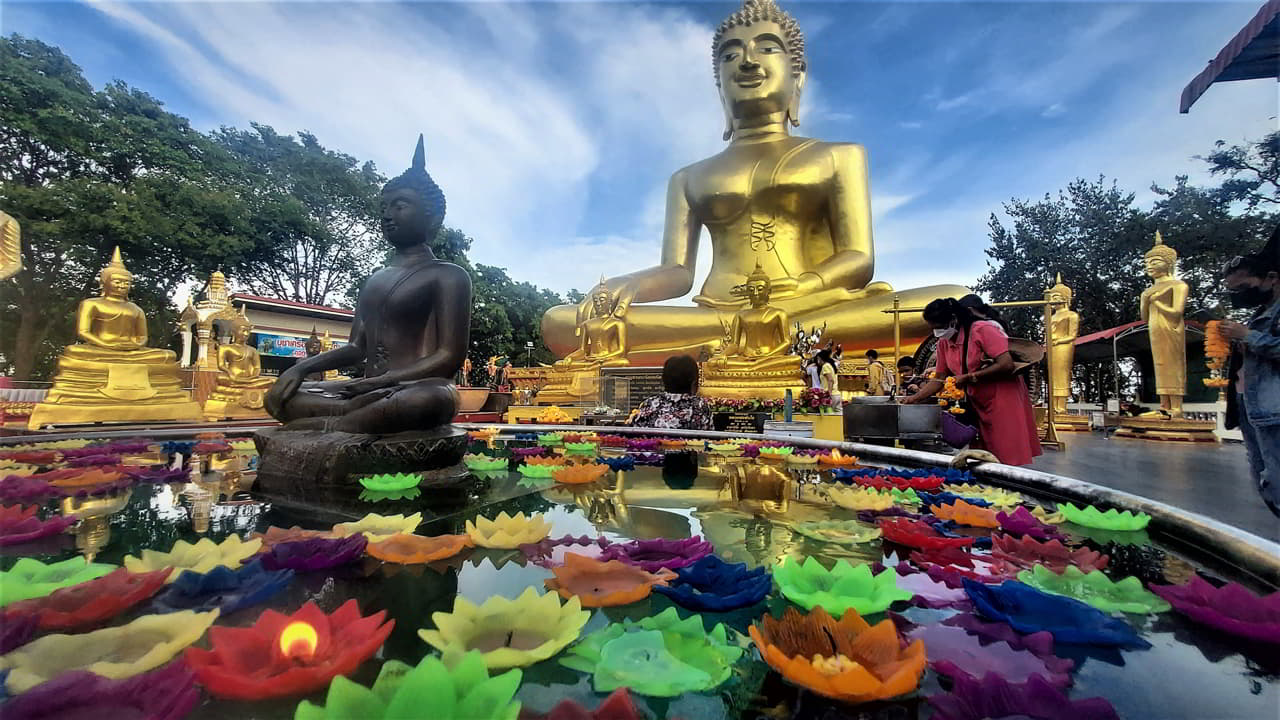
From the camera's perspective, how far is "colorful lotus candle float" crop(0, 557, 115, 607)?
1.27 meters

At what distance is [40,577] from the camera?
137 centimetres

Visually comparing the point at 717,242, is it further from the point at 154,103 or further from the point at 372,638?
the point at 154,103

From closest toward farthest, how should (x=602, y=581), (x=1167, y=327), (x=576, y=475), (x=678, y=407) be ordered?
(x=602, y=581) < (x=576, y=475) < (x=678, y=407) < (x=1167, y=327)

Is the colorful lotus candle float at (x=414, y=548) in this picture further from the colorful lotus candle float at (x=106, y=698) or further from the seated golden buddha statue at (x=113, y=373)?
the seated golden buddha statue at (x=113, y=373)

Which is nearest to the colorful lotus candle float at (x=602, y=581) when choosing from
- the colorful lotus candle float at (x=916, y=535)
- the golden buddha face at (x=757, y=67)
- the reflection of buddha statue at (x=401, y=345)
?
the colorful lotus candle float at (x=916, y=535)

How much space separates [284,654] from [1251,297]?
4.07m

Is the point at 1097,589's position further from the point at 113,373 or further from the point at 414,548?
the point at 113,373

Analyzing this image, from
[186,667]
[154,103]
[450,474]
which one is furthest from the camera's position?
[154,103]

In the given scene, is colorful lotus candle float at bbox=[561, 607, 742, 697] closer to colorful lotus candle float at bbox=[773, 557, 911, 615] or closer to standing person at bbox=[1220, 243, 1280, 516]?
colorful lotus candle float at bbox=[773, 557, 911, 615]

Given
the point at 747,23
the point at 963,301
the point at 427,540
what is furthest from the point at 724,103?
the point at 427,540

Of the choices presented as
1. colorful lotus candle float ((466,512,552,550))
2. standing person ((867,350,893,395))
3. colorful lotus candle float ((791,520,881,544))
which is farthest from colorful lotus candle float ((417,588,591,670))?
standing person ((867,350,893,395))

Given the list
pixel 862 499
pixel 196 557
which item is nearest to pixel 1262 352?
pixel 862 499

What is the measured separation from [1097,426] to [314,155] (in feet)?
81.6

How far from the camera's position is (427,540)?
1.71 metres
